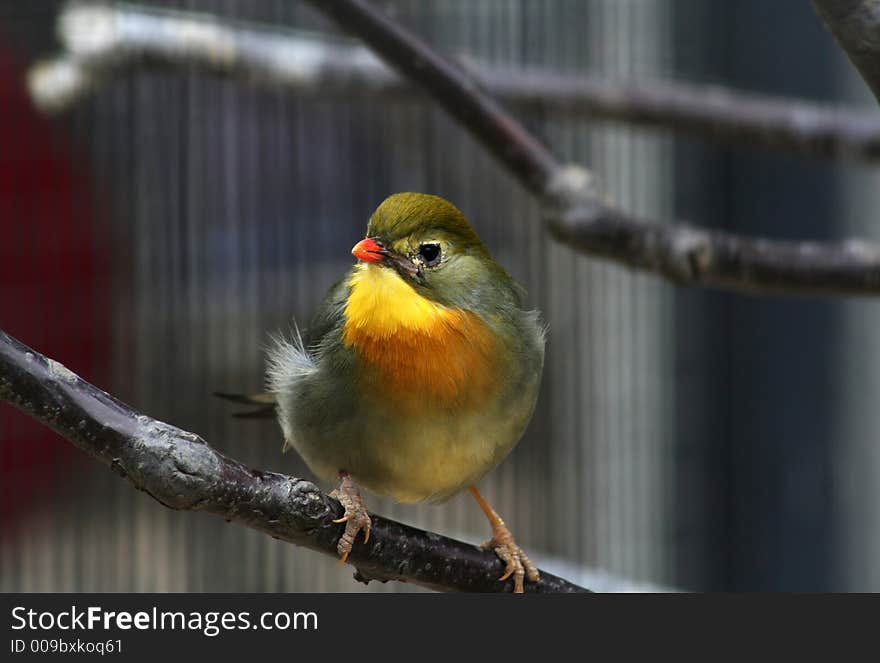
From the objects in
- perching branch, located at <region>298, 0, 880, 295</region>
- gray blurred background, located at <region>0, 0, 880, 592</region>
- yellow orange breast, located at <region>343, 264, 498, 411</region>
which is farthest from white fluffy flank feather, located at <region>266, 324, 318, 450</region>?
gray blurred background, located at <region>0, 0, 880, 592</region>

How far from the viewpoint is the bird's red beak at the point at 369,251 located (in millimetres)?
1278

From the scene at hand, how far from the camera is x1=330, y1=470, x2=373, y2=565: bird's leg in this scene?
4.05 ft

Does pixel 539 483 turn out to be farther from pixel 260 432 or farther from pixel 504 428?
pixel 504 428

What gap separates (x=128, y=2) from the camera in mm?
A: 2713

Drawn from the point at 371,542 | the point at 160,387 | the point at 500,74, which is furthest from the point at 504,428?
the point at 160,387

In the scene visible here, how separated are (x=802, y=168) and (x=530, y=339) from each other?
2046mm

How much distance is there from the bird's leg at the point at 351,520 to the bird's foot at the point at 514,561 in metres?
0.21

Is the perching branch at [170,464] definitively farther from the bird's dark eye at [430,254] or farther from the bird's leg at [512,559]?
the bird's dark eye at [430,254]

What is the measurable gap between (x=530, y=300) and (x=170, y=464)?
6.94 feet

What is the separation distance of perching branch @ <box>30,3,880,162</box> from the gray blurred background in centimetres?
52

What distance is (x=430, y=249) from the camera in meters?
1.35

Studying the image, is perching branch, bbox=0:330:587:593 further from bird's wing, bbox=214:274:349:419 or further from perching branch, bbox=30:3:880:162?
perching branch, bbox=30:3:880:162

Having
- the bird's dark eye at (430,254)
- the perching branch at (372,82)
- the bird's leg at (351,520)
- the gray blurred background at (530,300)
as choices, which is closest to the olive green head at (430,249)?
the bird's dark eye at (430,254)

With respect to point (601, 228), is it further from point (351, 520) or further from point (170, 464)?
point (170, 464)
